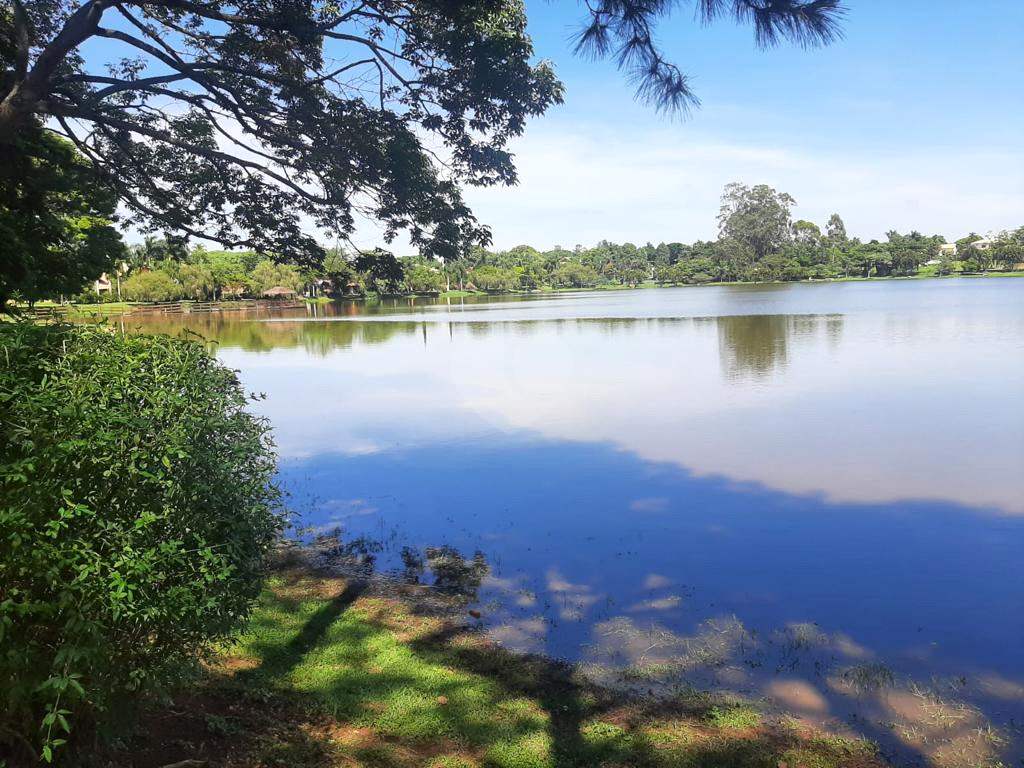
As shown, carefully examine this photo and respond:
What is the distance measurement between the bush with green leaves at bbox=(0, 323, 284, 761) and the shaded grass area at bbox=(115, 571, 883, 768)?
2.06 ft

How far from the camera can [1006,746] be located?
3.67m

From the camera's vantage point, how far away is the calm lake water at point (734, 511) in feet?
15.0

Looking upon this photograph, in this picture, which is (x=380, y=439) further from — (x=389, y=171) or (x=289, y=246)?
(x=389, y=171)

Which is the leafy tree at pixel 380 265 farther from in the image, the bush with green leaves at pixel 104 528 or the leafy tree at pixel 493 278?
the leafy tree at pixel 493 278

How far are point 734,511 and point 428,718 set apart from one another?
4984 millimetres

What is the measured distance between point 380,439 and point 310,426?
221cm

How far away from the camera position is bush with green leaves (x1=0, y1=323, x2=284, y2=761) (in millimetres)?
2076

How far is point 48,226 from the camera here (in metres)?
6.34

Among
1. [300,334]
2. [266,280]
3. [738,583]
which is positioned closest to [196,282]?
[266,280]

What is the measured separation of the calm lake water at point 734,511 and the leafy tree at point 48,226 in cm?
361

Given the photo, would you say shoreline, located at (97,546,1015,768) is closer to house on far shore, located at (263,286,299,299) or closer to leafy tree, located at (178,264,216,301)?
leafy tree, located at (178,264,216,301)

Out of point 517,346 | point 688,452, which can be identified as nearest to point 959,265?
point 517,346

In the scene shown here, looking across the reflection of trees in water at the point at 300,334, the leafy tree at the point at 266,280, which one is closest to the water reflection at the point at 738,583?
the reflection of trees in water at the point at 300,334

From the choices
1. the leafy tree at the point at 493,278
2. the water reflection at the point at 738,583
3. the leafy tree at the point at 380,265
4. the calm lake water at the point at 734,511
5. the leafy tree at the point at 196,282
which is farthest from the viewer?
the leafy tree at the point at 493,278
